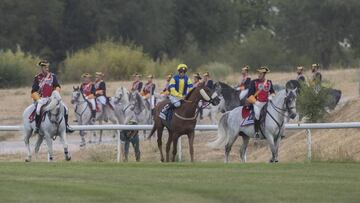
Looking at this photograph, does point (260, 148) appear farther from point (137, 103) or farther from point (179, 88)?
point (179, 88)

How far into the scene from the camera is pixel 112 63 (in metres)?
69.9

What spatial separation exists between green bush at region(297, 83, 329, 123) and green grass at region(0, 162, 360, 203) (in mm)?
11920

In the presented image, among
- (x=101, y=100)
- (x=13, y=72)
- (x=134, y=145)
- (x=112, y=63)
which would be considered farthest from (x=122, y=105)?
(x=112, y=63)

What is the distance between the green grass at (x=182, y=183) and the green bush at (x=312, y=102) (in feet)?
39.1

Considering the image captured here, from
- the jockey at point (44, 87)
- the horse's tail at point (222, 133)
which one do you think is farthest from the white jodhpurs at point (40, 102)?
the horse's tail at point (222, 133)

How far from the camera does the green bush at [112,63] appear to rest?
69812mm

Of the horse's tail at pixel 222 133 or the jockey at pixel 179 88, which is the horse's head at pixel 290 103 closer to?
the horse's tail at pixel 222 133

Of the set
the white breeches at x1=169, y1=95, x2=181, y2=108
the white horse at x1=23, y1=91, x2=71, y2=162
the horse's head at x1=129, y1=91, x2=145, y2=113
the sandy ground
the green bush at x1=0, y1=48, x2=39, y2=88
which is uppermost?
the green bush at x1=0, y1=48, x2=39, y2=88

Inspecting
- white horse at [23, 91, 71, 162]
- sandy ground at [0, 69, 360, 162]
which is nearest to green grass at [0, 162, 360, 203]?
white horse at [23, 91, 71, 162]

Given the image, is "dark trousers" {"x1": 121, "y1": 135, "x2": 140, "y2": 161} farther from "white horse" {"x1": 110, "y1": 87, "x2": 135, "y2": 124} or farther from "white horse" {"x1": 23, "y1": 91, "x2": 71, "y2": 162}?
"white horse" {"x1": 110, "y1": 87, "x2": 135, "y2": 124}

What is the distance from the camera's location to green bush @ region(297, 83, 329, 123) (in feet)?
122

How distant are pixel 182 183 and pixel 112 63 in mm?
49479

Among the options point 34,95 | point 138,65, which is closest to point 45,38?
point 138,65

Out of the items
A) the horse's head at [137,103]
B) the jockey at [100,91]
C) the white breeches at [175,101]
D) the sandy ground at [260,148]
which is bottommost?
the sandy ground at [260,148]
